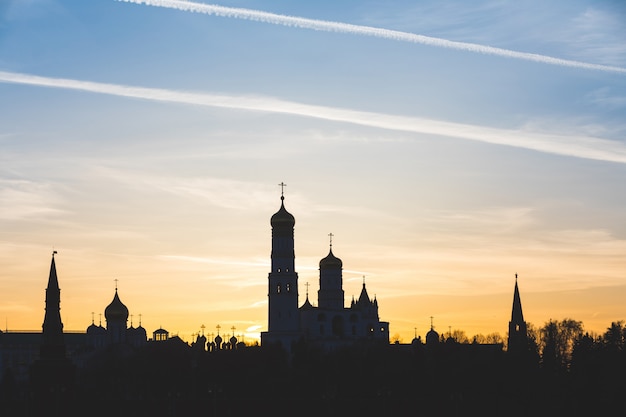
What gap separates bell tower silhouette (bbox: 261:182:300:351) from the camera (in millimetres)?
196875

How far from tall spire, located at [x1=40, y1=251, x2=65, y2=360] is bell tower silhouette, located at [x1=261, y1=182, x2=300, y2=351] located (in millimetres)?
34586

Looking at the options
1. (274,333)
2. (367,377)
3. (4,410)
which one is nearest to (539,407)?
(367,377)

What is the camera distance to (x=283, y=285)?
19688cm

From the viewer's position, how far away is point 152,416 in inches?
5162

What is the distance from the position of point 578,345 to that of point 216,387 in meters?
56.9

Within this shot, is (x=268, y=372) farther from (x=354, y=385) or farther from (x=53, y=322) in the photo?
(x=53, y=322)

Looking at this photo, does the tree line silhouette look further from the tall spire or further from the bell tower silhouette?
the bell tower silhouette

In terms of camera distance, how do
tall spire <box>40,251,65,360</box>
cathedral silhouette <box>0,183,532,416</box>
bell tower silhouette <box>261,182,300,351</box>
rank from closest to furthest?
1. cathedral silhouette <box>0,183,532,416</box>
2. tall spire <box>40,251,65,360</box>
3. bell tower silhouette <box>261,182,300,351</box>

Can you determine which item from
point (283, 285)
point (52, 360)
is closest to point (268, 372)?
point (52, 360)

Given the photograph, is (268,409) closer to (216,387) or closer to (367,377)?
(216,387)

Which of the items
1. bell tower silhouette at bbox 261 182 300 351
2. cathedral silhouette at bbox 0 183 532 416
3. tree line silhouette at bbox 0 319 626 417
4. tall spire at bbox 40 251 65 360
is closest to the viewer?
tree line silhouette at bbox 0 319 626 417

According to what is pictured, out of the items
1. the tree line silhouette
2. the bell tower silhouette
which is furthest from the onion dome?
the tree line silhouette

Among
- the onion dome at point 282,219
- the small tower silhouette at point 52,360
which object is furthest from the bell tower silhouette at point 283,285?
the small tower silhouette at point 52,360

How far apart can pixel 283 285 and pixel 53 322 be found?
3649 cm
